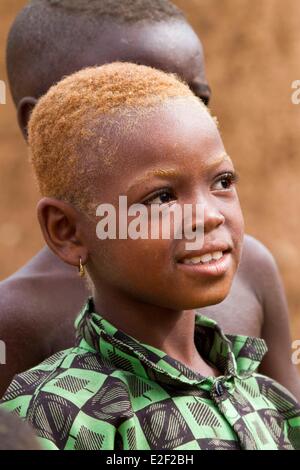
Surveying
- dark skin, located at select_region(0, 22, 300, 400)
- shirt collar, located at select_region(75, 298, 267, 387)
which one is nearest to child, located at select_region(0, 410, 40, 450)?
shirt collar, located at select_region(75, 298, 267, 387)

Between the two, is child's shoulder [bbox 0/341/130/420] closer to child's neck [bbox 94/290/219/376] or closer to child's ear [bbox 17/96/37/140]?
child's neck [bbox 94/290/219/376]

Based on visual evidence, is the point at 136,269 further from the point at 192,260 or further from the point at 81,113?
the point at 81,113

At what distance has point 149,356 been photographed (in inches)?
67.5

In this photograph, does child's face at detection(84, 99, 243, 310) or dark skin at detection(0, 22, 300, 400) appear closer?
child's face at detection(84, 99, 243, 310)

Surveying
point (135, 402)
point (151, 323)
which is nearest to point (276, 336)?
point (151, 323)

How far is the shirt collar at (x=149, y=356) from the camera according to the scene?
5.57 ft

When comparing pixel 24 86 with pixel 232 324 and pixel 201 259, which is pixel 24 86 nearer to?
pixel 232 324

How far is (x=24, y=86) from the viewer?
2484 mm

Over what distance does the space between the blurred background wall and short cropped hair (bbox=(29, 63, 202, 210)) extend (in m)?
2.85

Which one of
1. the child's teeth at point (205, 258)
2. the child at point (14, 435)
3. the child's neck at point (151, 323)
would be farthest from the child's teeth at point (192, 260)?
the child at point (14, 435)

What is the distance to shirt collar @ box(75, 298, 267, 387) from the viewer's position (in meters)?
1.70

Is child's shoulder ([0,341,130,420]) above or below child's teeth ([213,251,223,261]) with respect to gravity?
below
